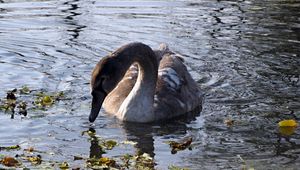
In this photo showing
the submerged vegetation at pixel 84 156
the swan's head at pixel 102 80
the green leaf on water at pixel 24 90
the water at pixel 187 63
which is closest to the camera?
the submerged vegetation at pixel 84 156

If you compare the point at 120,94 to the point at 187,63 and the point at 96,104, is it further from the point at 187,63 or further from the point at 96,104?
the point at 187,63

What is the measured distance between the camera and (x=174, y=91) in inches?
522

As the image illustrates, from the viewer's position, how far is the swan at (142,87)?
11570 millimetres

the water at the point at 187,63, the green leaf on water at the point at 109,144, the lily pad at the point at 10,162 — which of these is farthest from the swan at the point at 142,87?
the lily pad at the point at 10,162

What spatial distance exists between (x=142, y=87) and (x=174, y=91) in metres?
0.79

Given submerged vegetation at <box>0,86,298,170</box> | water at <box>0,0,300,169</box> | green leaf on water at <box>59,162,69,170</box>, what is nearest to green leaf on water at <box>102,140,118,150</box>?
submerged vegetation at <box>0,86,298,170</box>

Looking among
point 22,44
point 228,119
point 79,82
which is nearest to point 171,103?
point 228,119

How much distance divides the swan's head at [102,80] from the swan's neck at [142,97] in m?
0.91

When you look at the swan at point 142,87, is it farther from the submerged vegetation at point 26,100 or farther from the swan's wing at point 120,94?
the submerged vegetation at point 26,100

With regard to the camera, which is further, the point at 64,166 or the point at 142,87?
the point at 142,87

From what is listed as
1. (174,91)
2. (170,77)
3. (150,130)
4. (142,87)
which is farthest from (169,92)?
(150,130)

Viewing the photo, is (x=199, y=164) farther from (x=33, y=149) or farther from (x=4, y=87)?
(x=4, y=87)

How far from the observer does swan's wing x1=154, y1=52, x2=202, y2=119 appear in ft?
42.1

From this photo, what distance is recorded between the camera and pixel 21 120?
11992 millimetres
